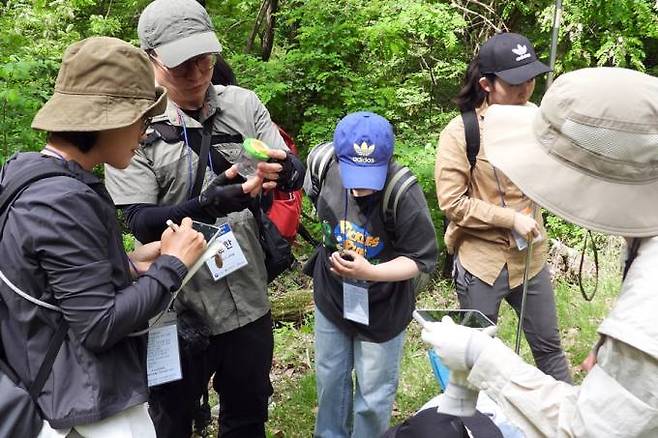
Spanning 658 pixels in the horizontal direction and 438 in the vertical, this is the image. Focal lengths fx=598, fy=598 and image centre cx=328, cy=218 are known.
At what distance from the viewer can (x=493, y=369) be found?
1.60 m

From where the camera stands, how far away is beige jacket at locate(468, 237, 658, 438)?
4.36ft

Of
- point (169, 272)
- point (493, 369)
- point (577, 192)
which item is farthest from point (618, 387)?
point (169, 272)

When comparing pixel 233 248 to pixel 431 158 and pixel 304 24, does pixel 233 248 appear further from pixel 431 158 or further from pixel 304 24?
pixel 304 24

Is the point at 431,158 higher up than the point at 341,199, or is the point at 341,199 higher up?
the point at 341,199

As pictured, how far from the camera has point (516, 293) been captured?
10.6ft

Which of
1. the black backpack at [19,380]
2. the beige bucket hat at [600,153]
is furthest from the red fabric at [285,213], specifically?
the beige bucket hat at [600,153]

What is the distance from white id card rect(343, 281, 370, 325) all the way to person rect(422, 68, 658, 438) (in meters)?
1.05

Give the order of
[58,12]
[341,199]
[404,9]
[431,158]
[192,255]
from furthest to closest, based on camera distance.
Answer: [58,12], [404,9], [431,158], [341,199], [192,255]

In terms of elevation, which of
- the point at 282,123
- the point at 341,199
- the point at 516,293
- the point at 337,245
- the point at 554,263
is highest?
the point at 341,199

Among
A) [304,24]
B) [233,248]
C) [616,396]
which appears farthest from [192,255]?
[304,24]

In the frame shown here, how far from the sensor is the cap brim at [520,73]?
3.01m

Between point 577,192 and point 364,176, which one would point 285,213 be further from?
point 577,192

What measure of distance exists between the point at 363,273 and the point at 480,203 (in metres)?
0.82

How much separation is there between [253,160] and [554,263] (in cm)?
504
